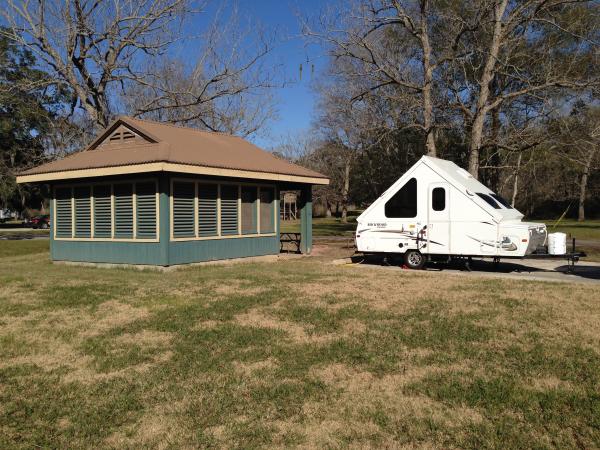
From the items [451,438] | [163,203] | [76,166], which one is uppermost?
[76,166]

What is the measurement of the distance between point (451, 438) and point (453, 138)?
81.3 ft

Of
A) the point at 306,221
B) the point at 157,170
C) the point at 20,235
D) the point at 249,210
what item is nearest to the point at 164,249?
the point at 157,170

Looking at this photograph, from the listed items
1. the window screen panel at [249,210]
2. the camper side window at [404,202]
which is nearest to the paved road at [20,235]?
the window screen panel at [249,210]

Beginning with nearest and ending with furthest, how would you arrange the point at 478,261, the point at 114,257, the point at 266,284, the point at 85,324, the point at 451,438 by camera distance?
the point at 451,438
the point at 85,324
the point at 266,284
the point at 114,257
the point at 478,261

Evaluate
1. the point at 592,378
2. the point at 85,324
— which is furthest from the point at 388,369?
the point at 85,324

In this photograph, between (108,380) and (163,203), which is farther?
(163,203)

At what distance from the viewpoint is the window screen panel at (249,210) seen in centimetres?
1612

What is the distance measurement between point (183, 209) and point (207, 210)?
2.85ft

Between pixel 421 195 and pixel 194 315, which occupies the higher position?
pixel 421 195

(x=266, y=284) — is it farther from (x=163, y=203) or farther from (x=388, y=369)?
(x=388, y=369)

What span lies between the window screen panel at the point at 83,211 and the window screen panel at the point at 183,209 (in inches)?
125

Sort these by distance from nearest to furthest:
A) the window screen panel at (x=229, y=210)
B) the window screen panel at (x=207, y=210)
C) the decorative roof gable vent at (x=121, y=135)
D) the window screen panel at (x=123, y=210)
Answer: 1. the window screen panel at (x=123, y=210)
2. the window screen panel at (x=207, y=210)
3. the window screen panel at (x=229, y=210)
4. the decorative roof gable vent at (x=121, y=135)

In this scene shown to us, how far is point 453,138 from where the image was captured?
27.2 m

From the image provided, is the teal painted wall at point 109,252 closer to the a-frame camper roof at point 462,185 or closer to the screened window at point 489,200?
the a-frame camper roof at point 462,185
